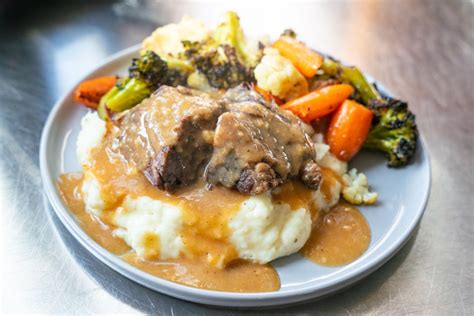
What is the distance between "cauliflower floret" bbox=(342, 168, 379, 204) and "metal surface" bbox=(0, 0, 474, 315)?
1.60 ft

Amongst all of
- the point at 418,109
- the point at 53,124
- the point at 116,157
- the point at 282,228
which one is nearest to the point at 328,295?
the point at 282,228

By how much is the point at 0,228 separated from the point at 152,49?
2036 mm

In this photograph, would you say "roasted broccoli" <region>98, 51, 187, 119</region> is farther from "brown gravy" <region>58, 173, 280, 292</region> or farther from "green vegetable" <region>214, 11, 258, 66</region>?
"brown gravy" <region>58, 173, 280, 292</region>

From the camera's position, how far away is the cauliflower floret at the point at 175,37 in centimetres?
454

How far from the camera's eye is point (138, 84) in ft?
13.8

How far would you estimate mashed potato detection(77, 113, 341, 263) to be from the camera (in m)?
3.20

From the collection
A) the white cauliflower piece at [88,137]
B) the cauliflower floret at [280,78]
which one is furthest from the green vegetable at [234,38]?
the white cauliflower piece at [88,137]

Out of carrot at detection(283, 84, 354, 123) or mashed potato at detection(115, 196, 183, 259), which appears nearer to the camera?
mashed potato at detection(115, 196, 183, 259)

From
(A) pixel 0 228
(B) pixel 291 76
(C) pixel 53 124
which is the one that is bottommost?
(A) pixel 0 228

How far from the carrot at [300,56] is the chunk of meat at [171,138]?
107cm

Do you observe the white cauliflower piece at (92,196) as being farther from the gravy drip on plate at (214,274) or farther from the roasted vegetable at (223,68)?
the roasted vegetable at (223,68)

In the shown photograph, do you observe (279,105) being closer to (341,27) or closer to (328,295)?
(328,295)

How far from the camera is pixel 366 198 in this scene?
3.74 metres

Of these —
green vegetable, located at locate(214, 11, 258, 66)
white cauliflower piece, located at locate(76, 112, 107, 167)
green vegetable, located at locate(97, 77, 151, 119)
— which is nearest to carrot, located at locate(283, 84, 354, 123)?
green vegetable, located at locate(214, 11, 258, 66)
